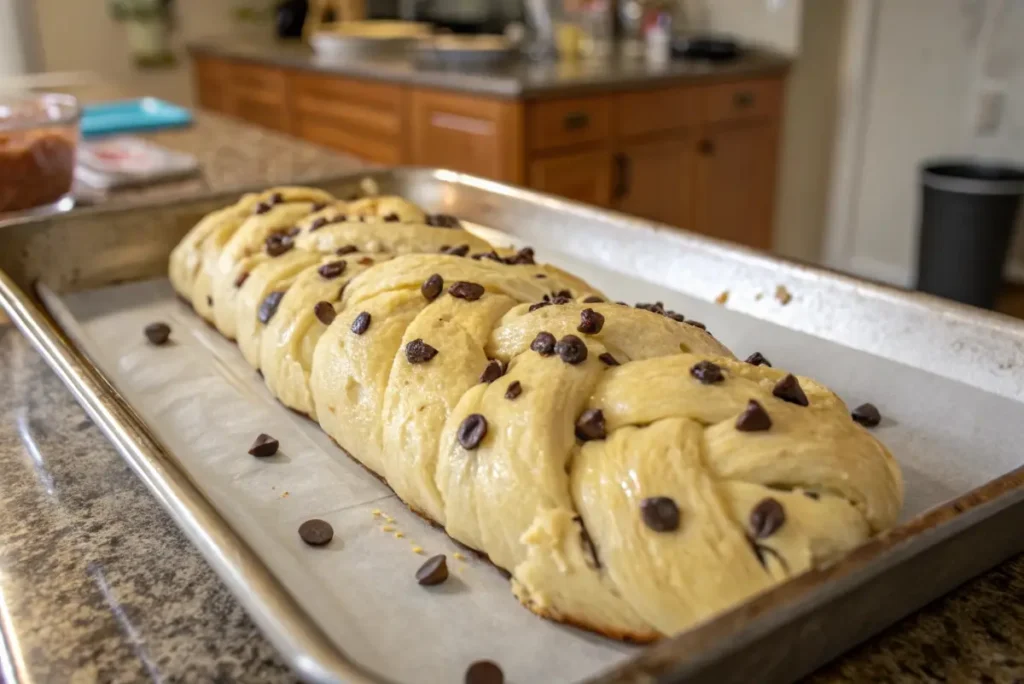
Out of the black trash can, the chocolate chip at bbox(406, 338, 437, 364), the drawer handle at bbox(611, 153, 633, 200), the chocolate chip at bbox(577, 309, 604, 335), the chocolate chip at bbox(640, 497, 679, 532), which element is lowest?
the black trash can

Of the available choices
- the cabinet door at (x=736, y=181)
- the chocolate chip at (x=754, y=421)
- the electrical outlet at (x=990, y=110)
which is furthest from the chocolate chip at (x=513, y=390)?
the electrical outlet at (x=990, y=110)

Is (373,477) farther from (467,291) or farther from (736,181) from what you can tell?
(736,181)

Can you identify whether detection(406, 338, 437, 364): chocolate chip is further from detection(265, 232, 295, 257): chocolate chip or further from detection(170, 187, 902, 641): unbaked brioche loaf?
detection(265, 232, 295, 257): chocolate chip

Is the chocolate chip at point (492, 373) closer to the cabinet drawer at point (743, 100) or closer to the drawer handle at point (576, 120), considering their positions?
the drawer handle at point (576, 120)

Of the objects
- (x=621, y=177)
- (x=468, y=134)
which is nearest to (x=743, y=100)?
(x=621, y=177)

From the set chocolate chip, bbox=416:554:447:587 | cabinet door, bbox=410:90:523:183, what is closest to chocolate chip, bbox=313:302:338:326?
chocolate chip, bbox=416:554:447:587
